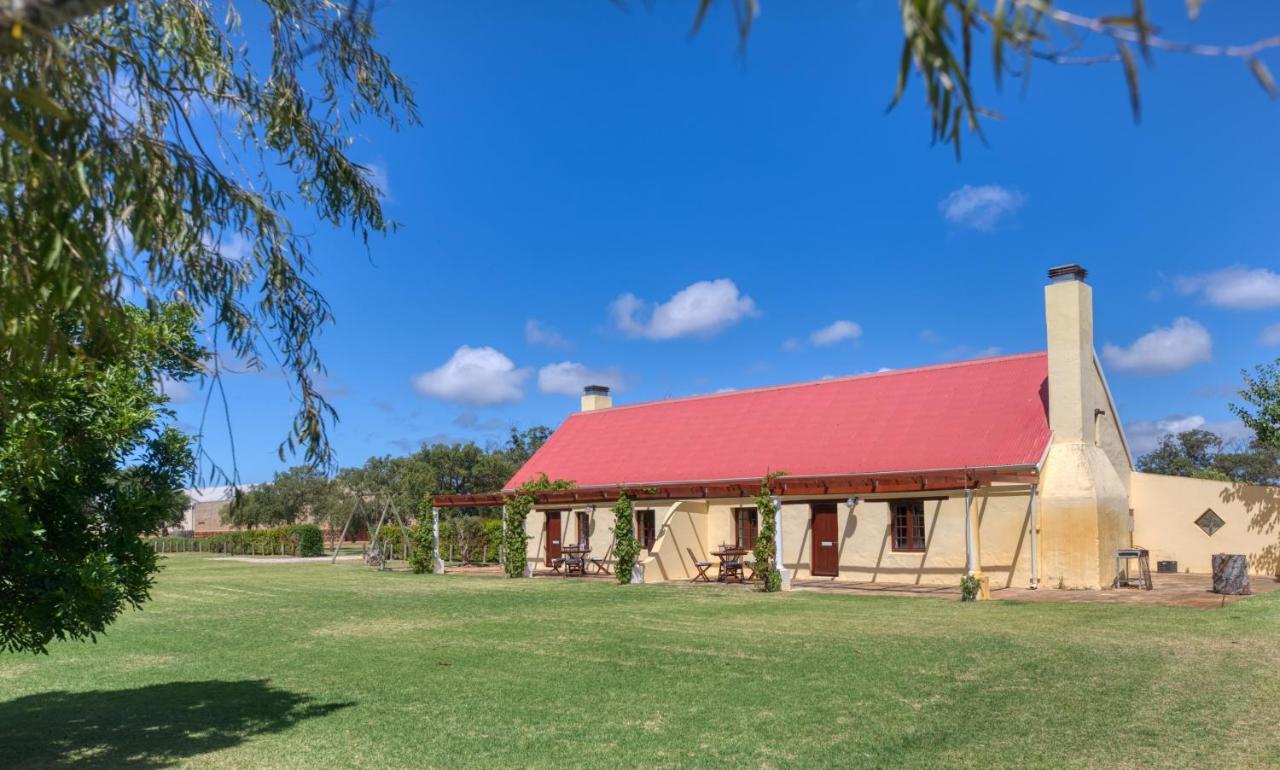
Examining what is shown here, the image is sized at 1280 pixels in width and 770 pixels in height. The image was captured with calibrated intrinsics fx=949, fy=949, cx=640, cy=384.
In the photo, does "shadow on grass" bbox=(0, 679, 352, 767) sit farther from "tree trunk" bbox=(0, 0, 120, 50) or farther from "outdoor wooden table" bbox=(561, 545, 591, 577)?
"outdoor wooden table" bbox=(561, 545, 591, 577)

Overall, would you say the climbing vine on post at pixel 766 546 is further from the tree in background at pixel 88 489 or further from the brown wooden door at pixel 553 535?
the tree in background at pixel 88 489

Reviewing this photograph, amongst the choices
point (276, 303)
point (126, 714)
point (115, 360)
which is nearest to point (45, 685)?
point (126, 714)

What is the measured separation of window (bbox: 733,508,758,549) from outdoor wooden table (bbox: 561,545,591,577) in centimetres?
412

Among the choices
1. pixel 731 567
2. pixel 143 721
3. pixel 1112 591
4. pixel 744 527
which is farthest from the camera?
pixel 744 527

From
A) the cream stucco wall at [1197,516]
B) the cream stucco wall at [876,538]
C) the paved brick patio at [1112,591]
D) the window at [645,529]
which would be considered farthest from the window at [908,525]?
the window at [645,529]

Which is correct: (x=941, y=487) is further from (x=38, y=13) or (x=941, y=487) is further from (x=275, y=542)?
(x=275, y=542)

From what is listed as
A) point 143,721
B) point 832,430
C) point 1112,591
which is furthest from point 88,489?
point 832,430

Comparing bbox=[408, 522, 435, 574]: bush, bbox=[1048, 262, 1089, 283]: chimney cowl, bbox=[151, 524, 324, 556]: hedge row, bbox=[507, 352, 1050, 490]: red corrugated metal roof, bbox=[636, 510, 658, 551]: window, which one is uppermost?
bbox=[1048, 262, 1089, 283]: chimney cowl

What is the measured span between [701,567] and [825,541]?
305 centimetres

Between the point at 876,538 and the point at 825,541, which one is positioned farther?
the point at 825,541

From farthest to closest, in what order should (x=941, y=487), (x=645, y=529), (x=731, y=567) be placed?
(x=645, y=529)
(x=731, y=567)
(x=941, y=487)

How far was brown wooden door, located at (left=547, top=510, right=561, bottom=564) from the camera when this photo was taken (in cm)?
2859

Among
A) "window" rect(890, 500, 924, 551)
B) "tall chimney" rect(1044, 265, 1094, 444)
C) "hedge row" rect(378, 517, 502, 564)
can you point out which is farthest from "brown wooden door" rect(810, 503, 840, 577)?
"hedge row" rect(378, 517, 502, 564)

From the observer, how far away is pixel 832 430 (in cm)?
2453
